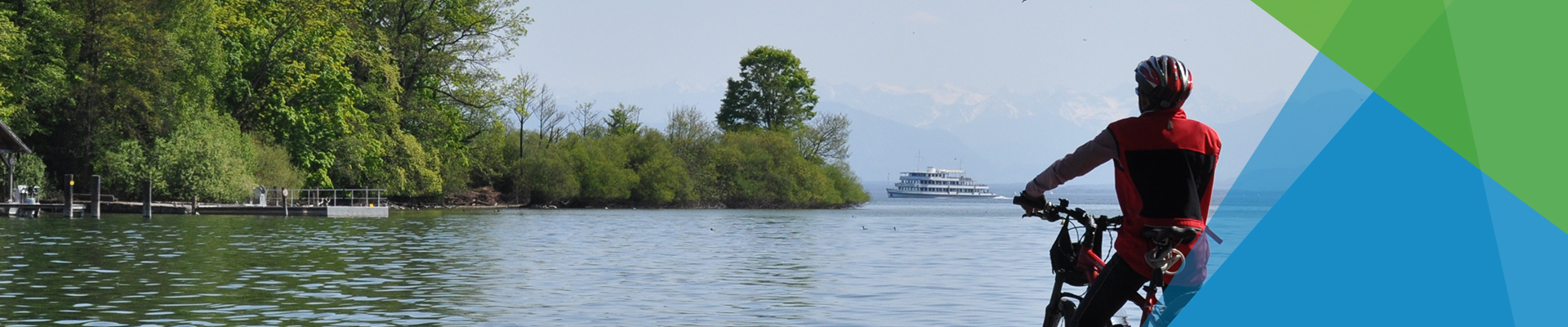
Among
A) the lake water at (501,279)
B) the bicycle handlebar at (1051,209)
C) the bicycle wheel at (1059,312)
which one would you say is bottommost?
the lake water at (501,279)

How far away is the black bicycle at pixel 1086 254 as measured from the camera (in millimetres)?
6301

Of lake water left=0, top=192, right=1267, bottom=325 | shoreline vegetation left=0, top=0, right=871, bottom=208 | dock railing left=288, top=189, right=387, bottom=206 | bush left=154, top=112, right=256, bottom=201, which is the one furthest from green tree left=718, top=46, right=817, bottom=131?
lake water left=0, top=192, right=1267, bottom=325

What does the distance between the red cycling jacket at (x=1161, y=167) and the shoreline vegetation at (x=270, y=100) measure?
47.6 meters

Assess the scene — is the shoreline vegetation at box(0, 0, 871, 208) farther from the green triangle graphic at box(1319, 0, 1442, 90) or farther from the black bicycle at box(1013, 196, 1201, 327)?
the black bicycle at box(1013, 196, 1201, 327)

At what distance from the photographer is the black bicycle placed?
630cm

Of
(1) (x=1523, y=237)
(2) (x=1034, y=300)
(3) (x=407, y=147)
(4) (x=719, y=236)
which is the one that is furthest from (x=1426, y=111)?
(3) (x=407, y=147)

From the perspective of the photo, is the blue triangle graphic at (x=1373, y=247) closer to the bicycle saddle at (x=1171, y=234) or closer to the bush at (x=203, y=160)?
the bicycle saddle at (x=1171, y=234)

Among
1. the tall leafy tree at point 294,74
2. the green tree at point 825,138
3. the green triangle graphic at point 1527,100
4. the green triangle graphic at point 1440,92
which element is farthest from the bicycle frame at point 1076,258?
the green tree at point 825,138

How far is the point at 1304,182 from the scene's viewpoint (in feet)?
43.7

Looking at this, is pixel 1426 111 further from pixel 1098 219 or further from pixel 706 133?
pixel 706 133

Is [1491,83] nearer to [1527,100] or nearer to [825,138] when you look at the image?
[1527,100]

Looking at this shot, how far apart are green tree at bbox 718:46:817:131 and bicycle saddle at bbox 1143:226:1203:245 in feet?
320

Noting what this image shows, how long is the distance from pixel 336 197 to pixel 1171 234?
5913cm

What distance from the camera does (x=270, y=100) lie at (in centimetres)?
5978
